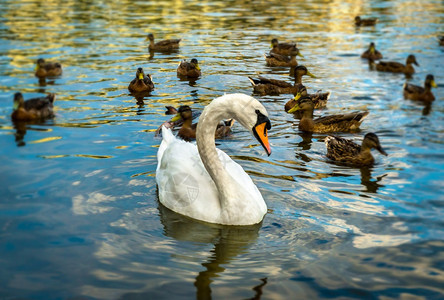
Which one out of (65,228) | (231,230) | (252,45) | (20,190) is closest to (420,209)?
(231,230)

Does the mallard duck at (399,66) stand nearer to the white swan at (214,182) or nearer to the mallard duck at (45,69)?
the mallard duck at (45,69)

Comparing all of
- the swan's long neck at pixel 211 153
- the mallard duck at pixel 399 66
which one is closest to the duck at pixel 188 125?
the swan's long neck at pixel 211 153

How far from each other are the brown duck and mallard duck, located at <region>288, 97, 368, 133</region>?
41.6 inches

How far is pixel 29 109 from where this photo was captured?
13141 millimetres

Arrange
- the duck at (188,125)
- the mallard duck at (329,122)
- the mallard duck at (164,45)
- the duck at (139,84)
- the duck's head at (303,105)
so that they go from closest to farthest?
1. the duck at (188,125)
2. the mallard duck at (329,122)
3. the duck's head at (303,105)
4. the duck at (139,84)
5. the mallard duck at (164,45)

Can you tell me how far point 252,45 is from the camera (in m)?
24.1

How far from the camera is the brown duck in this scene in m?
14.2

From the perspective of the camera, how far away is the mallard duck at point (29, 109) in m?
13.0

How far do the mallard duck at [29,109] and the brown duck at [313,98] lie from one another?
18.9 ft

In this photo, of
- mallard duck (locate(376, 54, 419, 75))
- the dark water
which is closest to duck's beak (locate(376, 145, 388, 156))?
the dark water

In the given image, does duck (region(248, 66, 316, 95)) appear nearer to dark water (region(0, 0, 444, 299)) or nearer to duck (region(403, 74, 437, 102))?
dark water (region(0, 0, 444, 299))

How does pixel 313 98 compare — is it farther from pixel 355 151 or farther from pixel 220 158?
pixel 220 158

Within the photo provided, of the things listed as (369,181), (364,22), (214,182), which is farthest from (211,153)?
(364,22)

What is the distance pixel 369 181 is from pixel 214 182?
3.20m
